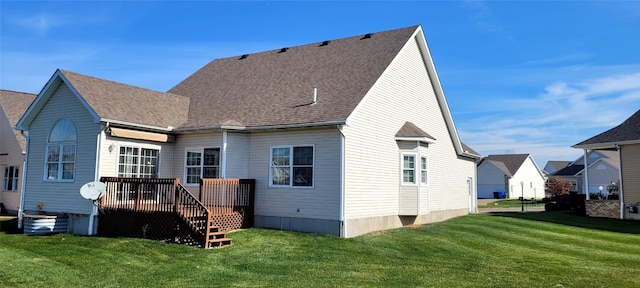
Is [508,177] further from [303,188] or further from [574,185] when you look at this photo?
[303,188]

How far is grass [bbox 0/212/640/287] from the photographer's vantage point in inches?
377

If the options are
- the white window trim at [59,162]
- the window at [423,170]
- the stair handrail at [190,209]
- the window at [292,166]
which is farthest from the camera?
the window at [423,170]

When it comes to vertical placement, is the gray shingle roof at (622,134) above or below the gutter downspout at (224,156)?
above

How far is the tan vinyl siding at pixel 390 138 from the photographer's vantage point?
15.7 m

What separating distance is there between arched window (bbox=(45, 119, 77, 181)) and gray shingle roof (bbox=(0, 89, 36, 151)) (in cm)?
901

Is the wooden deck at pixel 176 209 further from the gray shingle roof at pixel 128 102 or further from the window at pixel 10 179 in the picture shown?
the window at pixel 10 179

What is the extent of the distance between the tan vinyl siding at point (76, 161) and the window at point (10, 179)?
8.73 metres

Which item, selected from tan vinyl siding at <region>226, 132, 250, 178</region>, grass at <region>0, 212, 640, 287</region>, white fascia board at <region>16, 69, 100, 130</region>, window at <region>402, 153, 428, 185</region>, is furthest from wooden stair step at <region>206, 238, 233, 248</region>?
window at <region>402, 153, 428, 185</region>

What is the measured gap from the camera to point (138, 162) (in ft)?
56.3

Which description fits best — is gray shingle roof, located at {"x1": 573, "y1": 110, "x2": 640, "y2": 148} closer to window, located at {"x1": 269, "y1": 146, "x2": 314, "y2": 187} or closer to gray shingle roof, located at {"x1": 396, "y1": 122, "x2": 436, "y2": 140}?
gray shingle roof, located at {"x1": 396, "y1": 122, "x2": 436, "y2": 140}

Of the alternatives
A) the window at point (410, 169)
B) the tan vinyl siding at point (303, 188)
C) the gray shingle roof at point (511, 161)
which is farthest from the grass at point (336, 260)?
the gray shingle roof at point (511, 161)

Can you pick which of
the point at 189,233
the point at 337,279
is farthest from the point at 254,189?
the point at 337,279

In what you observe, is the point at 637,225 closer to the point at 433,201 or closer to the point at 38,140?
the point at 433,201

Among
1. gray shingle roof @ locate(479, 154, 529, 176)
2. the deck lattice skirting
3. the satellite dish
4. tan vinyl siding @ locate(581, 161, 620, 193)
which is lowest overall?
the deck lattice skirting
